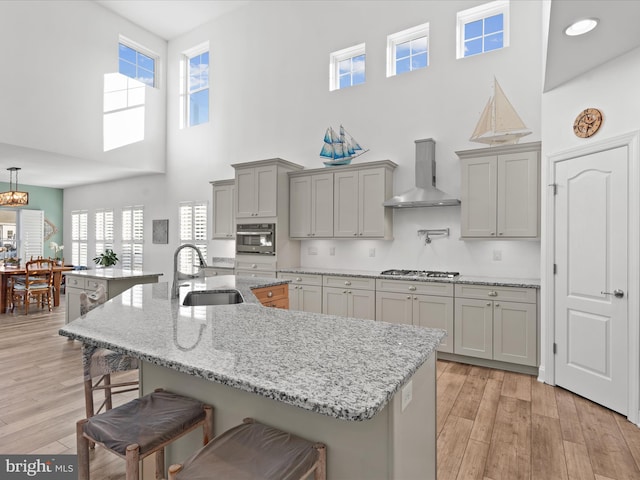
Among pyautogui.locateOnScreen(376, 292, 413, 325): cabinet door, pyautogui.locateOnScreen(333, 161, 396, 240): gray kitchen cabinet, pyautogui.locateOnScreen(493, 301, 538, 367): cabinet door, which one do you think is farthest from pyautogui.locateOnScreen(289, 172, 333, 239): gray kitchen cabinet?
pyautogui.locateOnScreen(493, 301, 538, 367): cabinet door

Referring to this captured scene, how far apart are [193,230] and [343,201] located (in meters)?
3.58

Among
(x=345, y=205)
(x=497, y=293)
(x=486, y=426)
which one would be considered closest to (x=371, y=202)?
(x=345, y=205)

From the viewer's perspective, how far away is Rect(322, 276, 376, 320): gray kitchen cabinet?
452 cm

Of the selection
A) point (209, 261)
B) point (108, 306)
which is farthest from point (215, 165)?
point (108, 306)

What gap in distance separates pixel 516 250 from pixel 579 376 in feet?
4.89

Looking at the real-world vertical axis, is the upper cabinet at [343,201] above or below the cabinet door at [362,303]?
above

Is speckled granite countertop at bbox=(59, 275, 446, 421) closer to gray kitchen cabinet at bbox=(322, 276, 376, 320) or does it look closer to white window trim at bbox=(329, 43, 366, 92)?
gray kitchen cabinet at bbox=(322, 276, 376, 320)

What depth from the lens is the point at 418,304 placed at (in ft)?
13.7

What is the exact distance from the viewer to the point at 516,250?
13.9 feet

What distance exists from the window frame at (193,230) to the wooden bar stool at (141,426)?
18.4 ft

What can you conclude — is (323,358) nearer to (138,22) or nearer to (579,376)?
(579,376)

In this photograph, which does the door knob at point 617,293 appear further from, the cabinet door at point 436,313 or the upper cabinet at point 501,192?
the cabinet door at point 436,313

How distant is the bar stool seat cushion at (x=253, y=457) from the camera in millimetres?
1110

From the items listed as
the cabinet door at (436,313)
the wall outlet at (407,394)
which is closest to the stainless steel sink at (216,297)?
the wall outlet at (407,394)
